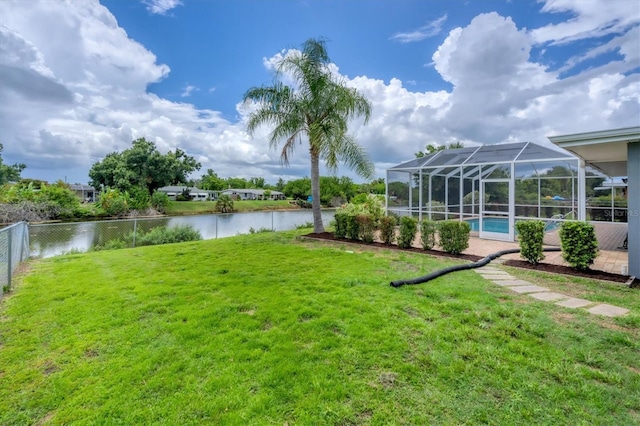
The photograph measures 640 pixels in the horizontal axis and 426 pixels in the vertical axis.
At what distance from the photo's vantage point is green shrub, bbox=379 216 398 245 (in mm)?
7805

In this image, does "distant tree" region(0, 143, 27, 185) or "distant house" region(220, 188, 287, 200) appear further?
"distant house" region(220, 188, 287, 200)

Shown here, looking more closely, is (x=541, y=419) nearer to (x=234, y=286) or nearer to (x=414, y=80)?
(x=234, y=286)

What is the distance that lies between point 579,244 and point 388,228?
3.83m

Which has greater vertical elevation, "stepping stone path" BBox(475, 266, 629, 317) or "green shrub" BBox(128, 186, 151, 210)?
"green shrub" BBox(128, 186, 151, 210)

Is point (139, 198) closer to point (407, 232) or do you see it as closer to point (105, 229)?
point (105, 229)

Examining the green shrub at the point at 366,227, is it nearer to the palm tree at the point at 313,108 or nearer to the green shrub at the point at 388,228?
the green shrub at the point at 388,228

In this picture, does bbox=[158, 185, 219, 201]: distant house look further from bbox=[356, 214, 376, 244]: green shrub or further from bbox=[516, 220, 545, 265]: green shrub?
bbox=[516, 220, 545, 265]: green shrub

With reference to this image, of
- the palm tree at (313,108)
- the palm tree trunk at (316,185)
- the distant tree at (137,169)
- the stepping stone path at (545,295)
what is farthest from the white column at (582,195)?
the distant tree at (137,169)

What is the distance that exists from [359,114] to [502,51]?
4962 mm

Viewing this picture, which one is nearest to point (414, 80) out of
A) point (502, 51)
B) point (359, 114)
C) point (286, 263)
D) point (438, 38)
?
point (438, 38)

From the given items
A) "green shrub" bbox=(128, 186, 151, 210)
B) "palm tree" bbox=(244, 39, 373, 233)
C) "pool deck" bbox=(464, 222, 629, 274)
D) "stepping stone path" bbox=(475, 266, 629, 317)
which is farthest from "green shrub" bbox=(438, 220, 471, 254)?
"green shrub" bbox=(128, 186, 151, 210)

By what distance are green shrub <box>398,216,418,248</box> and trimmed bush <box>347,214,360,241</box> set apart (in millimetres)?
1340

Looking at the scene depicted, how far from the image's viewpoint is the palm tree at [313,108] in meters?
8.98

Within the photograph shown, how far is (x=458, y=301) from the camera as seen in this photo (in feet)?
12.1
